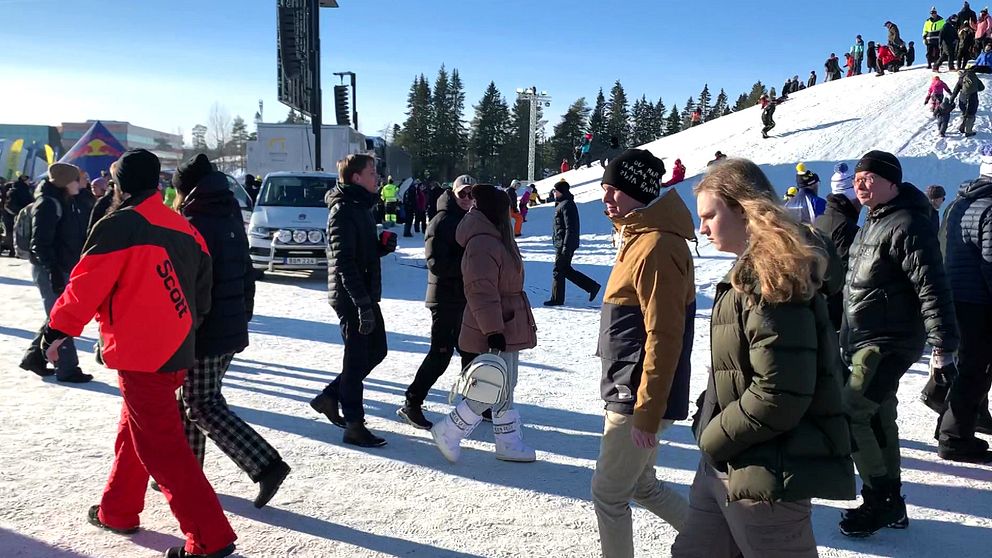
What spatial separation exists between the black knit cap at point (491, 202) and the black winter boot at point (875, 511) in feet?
8.45

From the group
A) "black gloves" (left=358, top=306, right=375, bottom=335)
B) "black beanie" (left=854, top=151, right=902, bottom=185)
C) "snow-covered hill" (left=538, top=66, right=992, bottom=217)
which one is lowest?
"black gloves" (left=358, top=306, right=375, bottom=335)

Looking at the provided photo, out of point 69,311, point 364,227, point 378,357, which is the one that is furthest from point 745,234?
point 378,357

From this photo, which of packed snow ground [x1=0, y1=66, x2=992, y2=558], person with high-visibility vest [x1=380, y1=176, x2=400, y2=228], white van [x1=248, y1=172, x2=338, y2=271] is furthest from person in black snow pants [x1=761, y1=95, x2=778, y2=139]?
packed snow ground [x1=0, y1=66, x2=992, y2=558]

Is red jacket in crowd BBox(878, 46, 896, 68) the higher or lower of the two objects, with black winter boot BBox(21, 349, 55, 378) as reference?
higher

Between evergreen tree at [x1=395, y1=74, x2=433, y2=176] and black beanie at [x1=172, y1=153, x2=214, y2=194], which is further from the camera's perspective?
evergreen tree at [x1=395, y1=74, x2=433, y2=176]

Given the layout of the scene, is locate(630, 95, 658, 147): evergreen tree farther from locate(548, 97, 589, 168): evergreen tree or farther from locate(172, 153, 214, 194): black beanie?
locate(172, 153, 214, 194): black beanie

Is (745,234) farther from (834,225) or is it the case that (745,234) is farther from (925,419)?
(925,419)

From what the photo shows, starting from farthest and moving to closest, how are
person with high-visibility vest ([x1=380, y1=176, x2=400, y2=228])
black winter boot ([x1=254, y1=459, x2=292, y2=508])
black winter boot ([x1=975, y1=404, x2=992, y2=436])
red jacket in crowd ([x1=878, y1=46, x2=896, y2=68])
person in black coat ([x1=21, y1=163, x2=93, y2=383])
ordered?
red jacket in crowd ([x1=878, y1=46, x2=896, y2=68]) → person with high-visibility vest ([x1=380, y1=176, x2=400, y2=228]) → person in black coat ([x1=21, y1=163, x2=93, y2=383]) → black winter boot ([x1=975, y1=404, x2=992, y2=436]) → black winter boot ([x1=254, y1=459, x2=292, y2=508])

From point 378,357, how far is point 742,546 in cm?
326

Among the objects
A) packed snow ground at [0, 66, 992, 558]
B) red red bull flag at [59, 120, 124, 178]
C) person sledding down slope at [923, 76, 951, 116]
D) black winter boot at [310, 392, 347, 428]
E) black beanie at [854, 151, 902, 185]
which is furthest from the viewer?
person sledding down slope at [923, 76, 951, 116]

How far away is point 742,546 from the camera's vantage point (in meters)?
2.19

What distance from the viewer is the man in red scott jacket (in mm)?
2994

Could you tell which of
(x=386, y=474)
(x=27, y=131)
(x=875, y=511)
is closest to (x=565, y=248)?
(x=386, y=474)

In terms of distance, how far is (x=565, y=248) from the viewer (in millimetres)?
11094
